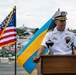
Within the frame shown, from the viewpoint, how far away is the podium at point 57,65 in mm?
4651

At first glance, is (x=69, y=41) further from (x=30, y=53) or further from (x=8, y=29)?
(x=8, y=29)

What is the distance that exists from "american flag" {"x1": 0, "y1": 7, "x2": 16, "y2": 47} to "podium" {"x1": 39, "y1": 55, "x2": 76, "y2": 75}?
224 inches

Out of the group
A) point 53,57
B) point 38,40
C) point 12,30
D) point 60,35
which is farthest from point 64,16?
point 12,30

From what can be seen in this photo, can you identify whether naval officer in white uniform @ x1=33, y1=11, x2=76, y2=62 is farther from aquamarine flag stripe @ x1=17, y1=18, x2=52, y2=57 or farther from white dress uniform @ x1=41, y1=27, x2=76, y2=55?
aquamarine flag stripe @ x1=17, y1=18, x2=52, y2=57

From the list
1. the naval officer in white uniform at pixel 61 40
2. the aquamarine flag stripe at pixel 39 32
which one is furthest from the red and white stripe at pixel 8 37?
the naval officer in white uniform at pixel 61 40

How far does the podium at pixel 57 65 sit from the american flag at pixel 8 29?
5695 millimetres

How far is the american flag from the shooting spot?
1034 centimetres

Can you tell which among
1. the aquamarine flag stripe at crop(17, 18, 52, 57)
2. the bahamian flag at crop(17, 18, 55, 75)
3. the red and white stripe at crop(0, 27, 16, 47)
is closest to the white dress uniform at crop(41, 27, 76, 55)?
the bahamian flag at crop(17, 18, 55, 75)

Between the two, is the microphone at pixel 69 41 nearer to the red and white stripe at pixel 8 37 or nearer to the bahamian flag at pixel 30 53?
the bahamian flag at pixel 30 53

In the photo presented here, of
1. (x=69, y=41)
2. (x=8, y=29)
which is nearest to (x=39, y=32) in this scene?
(x=8, y=29)

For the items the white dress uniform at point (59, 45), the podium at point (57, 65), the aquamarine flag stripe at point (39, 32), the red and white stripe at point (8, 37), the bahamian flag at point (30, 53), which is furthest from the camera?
the red and white stripe at point (8, 37)

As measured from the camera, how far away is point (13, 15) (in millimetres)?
10422

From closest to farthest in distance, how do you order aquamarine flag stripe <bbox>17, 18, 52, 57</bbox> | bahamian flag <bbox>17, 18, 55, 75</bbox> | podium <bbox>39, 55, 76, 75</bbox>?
podium <bbox>39, 55, 76, 75</bbox>
bahamian flag <bbox>17, 18, 55, 75</bbox>
aquamarine flag stripe <bbox>17, 18, 52, 57</bbox>

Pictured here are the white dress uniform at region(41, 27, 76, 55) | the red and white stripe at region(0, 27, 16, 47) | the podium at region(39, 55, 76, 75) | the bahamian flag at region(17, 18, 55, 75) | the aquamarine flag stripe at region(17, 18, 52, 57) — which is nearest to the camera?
the podium at region(39, 55, 76, 75)
